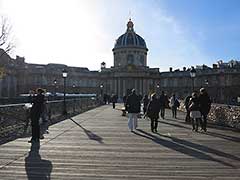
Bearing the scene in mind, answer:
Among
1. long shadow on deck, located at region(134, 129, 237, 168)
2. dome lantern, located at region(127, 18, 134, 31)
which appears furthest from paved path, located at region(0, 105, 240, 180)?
dome lantern, located at region(127, 18, 134, 31)

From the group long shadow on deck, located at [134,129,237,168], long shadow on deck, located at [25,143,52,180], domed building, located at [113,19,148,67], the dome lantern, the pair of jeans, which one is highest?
the dome lantern

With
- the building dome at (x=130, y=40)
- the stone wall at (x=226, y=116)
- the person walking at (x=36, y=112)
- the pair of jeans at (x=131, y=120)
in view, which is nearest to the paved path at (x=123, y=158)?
the person walking at (x=36, y=112)

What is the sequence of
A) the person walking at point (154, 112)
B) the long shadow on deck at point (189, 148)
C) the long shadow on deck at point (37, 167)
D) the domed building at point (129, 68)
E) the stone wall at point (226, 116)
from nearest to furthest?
1. the long shadow on deck at point (37, 167)
2. the long shadow on deck at point (189, 148)
3. the person walking at point (154, 112)
4. the stone wall at point (226, 116)
5. the domed building at point (129, 68)

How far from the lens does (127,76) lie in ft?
414

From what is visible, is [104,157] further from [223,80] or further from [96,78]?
[96,78]

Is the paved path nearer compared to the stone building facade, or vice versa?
the paved path

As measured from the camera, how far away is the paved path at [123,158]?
8094 mm

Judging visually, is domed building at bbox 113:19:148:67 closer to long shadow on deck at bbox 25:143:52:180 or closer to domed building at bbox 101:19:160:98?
domed building at bbox 101:19:160:98

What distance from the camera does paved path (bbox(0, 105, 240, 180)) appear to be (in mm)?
8094

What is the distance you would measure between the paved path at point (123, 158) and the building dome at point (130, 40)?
108895 millimetres

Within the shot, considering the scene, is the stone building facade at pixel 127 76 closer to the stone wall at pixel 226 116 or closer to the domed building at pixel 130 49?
the domed building at pixel 130 49

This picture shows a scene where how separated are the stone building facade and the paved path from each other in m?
98.9

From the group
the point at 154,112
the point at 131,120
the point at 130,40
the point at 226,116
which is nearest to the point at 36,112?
the point at 131,120

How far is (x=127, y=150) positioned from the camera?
1127 cm
